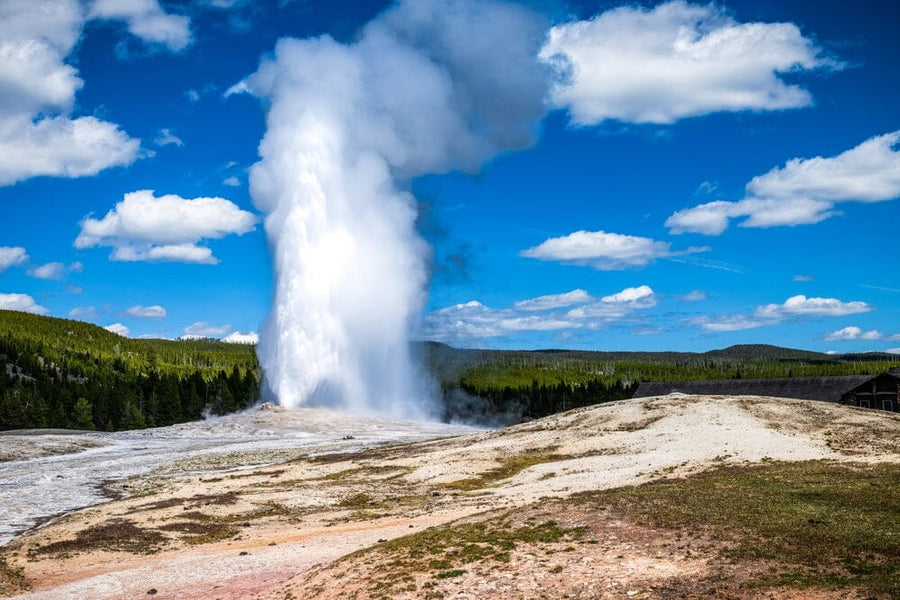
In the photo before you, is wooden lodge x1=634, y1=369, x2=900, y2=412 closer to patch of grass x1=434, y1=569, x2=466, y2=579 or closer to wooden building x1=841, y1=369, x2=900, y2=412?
wooden building x1=841, y1=369, x2=900, y2=412

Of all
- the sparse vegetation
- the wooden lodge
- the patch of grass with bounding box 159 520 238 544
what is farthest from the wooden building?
the patch of grass with bounding box 159 520 238 544

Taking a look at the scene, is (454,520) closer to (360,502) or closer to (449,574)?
(449,574)

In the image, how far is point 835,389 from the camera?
269 ft

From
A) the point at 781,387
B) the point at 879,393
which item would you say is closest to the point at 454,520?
the point at 879,393

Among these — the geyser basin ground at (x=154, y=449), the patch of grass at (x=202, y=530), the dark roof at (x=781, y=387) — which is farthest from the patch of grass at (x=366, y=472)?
the dark roof at (x=781, y=387)

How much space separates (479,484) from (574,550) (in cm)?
2284

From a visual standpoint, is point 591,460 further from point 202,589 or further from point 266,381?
point 266,381

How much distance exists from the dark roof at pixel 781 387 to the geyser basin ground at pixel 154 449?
31.4m

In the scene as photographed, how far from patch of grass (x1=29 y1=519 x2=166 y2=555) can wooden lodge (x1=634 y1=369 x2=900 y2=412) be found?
69625mm

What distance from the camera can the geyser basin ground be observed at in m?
47.2

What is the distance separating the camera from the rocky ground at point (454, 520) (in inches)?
792

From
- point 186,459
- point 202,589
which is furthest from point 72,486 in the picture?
point 202,589

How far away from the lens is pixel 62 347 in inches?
7037

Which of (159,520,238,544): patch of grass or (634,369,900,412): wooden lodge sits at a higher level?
(634,369,900,412): wooden lodge
